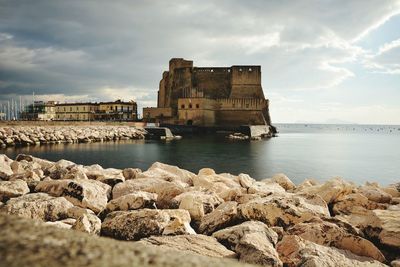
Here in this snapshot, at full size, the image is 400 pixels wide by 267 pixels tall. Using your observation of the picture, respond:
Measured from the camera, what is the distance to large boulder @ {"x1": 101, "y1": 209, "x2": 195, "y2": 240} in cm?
320

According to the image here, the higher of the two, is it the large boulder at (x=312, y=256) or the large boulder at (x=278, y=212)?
the large boulder at (x=278, y=212)

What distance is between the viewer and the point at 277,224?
366 cm

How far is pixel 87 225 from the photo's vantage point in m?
3.09

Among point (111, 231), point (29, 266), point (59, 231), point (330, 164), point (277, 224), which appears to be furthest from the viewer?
point (330, 164)

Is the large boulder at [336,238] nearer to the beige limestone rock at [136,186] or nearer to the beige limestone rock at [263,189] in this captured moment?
the beige limestone rock at [263,189]

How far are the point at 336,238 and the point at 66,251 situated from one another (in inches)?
114

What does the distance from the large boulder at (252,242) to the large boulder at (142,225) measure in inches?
16.8

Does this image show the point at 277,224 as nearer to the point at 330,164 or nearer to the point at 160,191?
the point at 160,191

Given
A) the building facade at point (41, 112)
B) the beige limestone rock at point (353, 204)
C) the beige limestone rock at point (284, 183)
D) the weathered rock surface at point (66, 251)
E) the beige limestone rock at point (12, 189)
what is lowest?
the beige limestone rock at point (284, 183)

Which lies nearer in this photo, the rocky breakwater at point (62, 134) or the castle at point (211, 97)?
the rocky breakwater at point (62, 134)

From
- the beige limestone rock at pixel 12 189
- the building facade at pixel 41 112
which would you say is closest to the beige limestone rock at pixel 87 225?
the beige limestone rock at pixel 12 189

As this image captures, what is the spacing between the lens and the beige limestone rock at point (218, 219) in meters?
3.58

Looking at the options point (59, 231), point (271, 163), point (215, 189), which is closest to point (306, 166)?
point (271, 163)

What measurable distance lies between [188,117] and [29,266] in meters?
37.9
